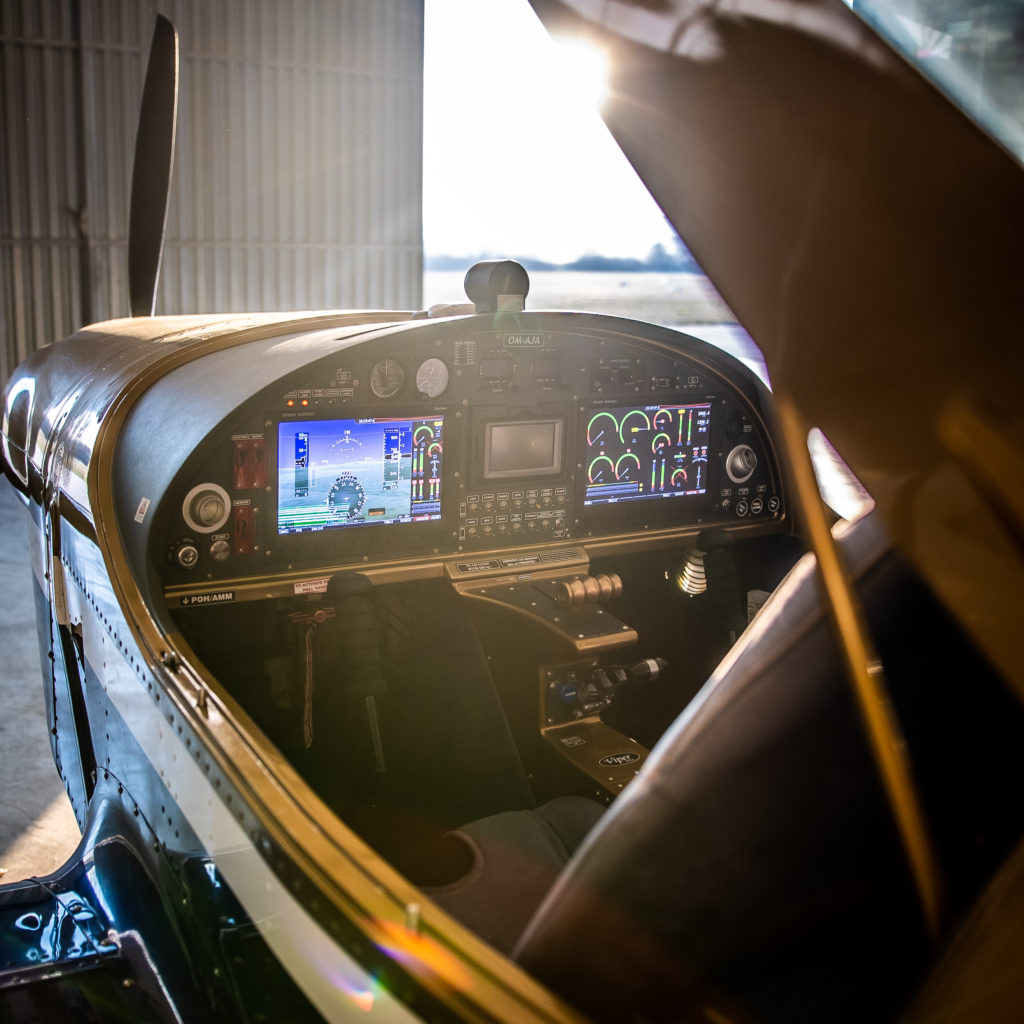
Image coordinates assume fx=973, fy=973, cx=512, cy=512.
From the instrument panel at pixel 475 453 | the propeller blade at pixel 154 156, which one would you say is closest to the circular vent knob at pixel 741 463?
the instrument panel at pixel 475 453

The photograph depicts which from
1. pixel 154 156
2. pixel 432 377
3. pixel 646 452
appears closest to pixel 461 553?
pixel 432 377

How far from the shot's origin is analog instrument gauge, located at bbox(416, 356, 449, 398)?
2.43m

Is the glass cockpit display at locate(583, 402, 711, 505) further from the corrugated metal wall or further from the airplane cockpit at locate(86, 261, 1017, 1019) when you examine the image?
the corrugated metal wall

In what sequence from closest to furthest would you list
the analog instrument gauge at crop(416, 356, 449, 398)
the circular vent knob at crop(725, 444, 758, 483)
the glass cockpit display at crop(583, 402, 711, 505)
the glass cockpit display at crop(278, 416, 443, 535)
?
the glass cockpit display at crop(278, 416, 443, 535) → the analog instrument gauge at crop(416, 356, 449, 398) → the glass cockpit display at crop(583, 402, 711, 505) → the circular vent knob at crop(725, 444, 758, 483)

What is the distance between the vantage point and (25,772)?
10.6ft

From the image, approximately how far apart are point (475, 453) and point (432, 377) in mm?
236

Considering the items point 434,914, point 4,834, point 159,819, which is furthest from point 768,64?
point 4,834

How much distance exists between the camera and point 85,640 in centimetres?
219

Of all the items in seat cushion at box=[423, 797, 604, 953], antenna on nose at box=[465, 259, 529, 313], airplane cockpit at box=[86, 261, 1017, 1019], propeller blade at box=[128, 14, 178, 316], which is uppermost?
propeller blade at box=[128, 14, 178, 316]

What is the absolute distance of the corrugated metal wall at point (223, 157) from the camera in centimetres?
835

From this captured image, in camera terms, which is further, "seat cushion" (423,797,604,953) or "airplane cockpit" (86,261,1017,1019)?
"airplane cockpit" (86,261,1017,1019)

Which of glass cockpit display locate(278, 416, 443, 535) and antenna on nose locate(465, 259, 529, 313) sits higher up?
antenna on nose locate(465, 259, 529, 313)

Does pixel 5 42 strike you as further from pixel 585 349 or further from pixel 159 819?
pixel 159 819

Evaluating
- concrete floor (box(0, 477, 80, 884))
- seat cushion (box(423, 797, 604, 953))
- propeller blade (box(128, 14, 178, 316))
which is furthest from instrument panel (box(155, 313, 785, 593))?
propeller blade (box(128, 14, 178, 316))
